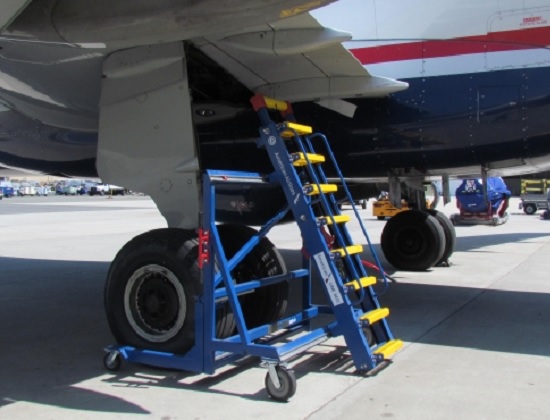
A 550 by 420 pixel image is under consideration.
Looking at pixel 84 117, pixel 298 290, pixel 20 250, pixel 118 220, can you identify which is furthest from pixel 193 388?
pixel 118 220

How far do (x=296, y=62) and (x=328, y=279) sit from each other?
1780mm

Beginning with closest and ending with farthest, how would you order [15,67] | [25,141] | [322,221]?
[322,221]
[15,67]
[25,141]

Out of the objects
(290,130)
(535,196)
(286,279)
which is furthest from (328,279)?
(535,196)

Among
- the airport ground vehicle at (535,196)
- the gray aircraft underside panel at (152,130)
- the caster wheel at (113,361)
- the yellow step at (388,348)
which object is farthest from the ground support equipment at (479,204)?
the caster wheel at (113,361)

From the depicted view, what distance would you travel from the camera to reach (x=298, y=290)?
8031 millimetres

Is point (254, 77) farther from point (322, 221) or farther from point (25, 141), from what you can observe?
point (25, 141)

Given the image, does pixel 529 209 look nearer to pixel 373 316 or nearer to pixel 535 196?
pixel 535 196

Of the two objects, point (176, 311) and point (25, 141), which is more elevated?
point (25, 141)

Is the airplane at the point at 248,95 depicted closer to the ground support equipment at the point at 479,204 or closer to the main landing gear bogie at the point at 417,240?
the main landing gear bogie at the point at 417,240

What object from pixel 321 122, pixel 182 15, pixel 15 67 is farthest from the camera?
pixel 321 122

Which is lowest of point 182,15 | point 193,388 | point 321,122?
→ point 193,388

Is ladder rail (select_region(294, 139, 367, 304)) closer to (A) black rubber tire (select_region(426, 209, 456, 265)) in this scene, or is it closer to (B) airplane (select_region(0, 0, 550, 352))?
(B) airplane (select_region(0, 0, 550, 352))

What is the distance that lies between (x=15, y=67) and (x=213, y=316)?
267 centimetres

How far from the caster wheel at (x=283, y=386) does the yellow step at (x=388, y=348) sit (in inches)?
33.7
